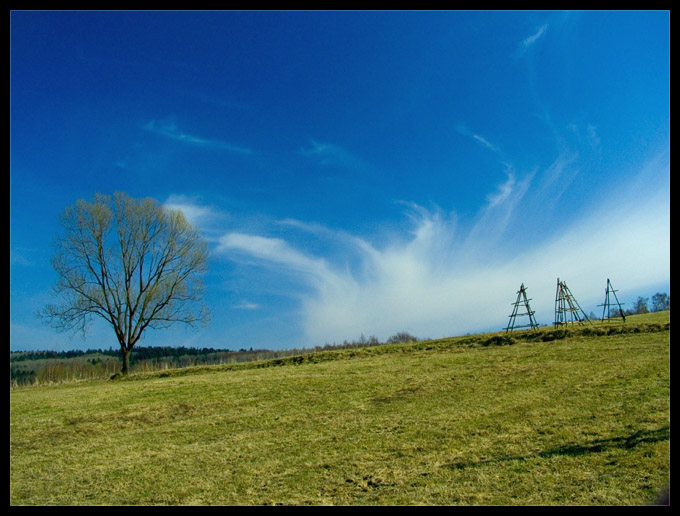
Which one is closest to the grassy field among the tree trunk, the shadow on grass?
the shadow on grass

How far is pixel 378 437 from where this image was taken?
979 centimetres

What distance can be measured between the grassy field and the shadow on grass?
0.05 metres

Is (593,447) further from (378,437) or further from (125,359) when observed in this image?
(125,359)

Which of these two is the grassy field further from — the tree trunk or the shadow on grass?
the tree trunk

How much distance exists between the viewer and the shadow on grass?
7438mm

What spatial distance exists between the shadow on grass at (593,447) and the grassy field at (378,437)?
1.9 inches

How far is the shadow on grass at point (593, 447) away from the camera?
744 cm

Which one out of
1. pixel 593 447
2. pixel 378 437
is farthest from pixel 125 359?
pixel 593 447

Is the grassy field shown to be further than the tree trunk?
No

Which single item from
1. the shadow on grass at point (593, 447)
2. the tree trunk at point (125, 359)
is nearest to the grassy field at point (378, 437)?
the shadow on grass at point (593, 447)

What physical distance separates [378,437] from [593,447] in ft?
14.2

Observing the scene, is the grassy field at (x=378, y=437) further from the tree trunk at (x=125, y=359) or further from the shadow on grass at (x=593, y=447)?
the tree trunk at (x=125, y=359)
